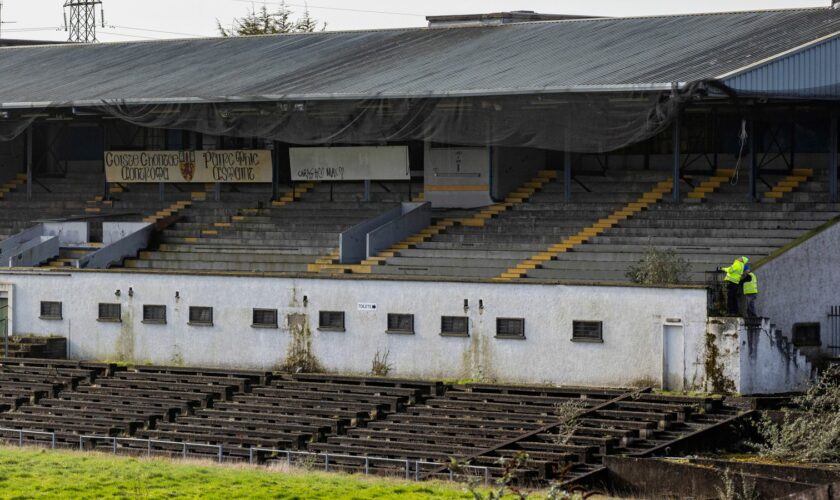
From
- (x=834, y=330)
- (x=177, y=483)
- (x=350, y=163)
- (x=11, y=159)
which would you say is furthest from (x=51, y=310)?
(x=834, y=330)

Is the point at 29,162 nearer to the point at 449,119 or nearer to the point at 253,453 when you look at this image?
the point at 449,119

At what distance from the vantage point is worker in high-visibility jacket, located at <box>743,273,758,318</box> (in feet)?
132

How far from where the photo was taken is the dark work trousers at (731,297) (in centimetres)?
3994

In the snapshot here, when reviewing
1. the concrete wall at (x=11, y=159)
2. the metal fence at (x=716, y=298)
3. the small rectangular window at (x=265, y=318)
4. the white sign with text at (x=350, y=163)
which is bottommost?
the small rectangular window at (x=265, y=318)

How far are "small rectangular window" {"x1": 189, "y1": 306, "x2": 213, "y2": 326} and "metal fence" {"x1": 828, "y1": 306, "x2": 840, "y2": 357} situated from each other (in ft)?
49.6

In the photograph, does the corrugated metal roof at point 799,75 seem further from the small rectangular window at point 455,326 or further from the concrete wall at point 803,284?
the small rectangular window at point 455,326

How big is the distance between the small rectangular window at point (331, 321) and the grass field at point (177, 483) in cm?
889

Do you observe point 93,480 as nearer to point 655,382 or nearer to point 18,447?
point 18,447

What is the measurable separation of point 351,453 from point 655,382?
23.3ft

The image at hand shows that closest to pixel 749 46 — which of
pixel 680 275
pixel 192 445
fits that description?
pixel 680 275

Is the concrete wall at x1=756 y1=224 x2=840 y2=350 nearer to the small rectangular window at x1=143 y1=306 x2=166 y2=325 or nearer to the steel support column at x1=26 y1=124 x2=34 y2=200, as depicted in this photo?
the small rectangular window at x1=143 y1=306 x2=166 y2=325

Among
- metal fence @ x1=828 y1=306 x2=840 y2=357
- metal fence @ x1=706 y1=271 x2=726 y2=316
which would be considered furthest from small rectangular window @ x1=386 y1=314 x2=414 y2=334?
metal fence @ x1=828 y1=306 x2=840 y2=357

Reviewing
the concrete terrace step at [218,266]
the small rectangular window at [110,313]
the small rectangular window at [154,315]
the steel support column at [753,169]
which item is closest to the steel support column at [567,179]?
the steel support column at [753,169]

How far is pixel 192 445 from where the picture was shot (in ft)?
127
